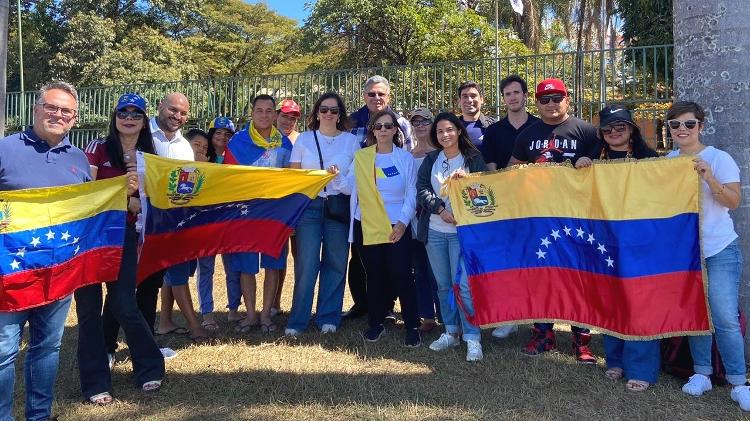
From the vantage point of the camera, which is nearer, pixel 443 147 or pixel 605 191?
pixel 605 191

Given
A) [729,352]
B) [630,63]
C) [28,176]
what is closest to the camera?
[28,176]

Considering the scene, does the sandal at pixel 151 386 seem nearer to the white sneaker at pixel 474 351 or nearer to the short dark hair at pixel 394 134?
the white sneaker at pixel 474 351

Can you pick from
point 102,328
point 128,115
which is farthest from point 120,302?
point 128,115

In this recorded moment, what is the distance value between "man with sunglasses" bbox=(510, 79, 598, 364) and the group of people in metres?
0.01

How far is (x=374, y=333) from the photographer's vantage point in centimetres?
539

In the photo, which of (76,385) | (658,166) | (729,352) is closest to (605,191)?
(658,166)

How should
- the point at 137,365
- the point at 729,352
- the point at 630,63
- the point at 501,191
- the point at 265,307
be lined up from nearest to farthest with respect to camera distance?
1. the point at 729,352
2. the point at 137,365
3. the point at 501,191
4. the point at 265,307
5. the point at 630,63

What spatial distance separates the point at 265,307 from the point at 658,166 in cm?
367

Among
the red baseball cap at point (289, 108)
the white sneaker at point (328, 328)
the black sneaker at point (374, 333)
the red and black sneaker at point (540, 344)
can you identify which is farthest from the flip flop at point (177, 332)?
the red and black sneaker at point (540, 344)

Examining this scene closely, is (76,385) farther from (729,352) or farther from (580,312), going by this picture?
(729,352)

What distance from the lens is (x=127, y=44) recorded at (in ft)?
88.5

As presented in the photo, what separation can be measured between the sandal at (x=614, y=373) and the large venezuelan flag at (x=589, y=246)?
12.3 inches

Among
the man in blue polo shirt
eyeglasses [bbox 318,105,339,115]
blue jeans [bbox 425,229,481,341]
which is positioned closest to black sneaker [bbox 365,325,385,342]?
blue jeans [bbox 425,229,481,341]

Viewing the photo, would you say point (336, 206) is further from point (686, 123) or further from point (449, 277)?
point (686, 123)
